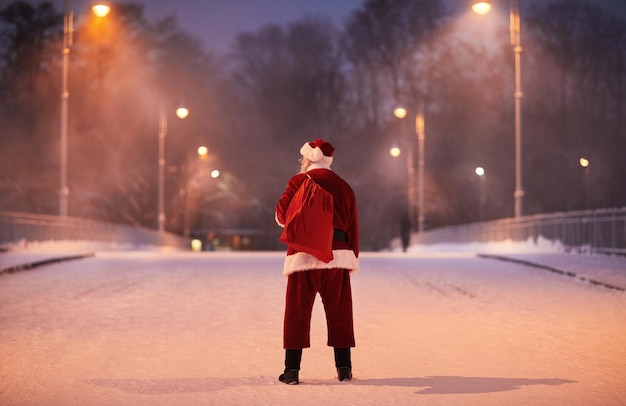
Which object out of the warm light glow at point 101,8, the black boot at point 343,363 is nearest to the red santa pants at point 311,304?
the black boot at point 343,363

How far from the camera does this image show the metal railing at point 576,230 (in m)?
25.2

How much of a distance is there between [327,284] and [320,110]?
7102cm

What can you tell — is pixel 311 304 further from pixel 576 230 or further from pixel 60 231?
pixel 60 231

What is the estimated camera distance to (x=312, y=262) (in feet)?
23.0

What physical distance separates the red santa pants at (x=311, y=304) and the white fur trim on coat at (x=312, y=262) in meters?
0.05

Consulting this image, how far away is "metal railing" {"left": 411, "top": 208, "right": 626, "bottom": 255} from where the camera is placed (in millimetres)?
25188

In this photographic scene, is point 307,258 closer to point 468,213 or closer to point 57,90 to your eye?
point 57,90

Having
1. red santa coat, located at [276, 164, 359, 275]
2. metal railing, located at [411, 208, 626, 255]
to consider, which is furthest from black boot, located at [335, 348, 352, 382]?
metal railing, located at [411, 208, 626, 255]

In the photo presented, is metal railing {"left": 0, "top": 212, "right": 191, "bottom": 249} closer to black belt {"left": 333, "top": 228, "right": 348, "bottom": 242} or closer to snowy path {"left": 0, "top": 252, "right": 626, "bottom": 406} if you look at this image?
snowy path {"left": 0, "top": 252, "right": 626, "bottom": 406}

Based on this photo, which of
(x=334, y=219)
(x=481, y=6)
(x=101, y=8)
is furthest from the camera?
(x=101, y=8)

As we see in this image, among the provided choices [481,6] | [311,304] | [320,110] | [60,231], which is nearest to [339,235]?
[311,304]

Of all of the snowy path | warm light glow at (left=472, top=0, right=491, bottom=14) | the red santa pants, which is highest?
warm light glow at (left=472, top=0, right=491, bottom=14)

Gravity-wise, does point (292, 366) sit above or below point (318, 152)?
below

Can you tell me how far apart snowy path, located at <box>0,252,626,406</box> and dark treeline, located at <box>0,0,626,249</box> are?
44.3 meters
